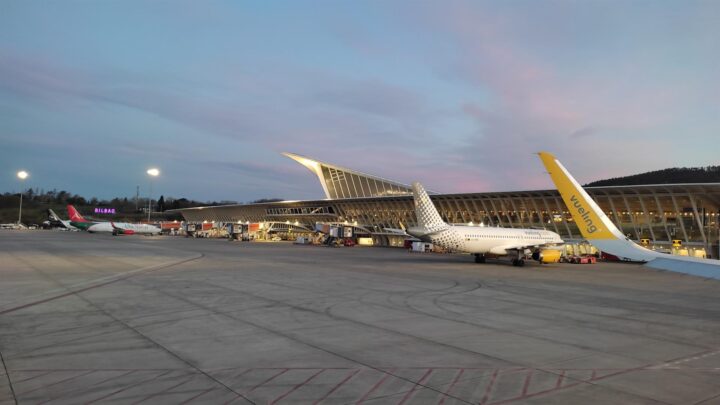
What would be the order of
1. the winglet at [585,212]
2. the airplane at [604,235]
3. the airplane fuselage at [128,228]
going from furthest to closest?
the airplane fuselage at [128,228] < the winglet at [585,212] < the airplane at [604,235]

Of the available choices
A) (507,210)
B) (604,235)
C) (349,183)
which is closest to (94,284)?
(604,235)

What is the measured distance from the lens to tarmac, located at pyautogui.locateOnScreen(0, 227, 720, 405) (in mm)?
7465

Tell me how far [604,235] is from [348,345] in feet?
→ 19.1

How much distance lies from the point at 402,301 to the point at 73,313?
35.4ft

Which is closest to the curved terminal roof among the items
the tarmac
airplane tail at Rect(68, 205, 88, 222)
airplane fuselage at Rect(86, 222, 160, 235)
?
airplane fuselage at Rect(86, 222, 160, 235)

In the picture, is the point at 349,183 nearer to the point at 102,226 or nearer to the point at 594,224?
the point at 102,226

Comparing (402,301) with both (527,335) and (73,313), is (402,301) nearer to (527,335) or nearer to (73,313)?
(527,335)

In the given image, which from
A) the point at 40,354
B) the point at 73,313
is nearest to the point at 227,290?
the point at 73,313

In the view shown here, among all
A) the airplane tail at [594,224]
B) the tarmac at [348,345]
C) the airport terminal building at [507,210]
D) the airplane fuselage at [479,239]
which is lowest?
the tarmac at [348,345]

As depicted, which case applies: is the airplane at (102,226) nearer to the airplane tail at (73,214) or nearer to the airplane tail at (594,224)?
the airplane tail at (73,214)

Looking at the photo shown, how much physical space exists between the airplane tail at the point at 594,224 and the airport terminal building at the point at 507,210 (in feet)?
146

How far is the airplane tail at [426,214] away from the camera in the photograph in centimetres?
3778

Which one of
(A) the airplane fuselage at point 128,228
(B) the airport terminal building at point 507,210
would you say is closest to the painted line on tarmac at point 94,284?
(B) the airport terminal building at point 507,210

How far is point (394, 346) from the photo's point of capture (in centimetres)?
1045
